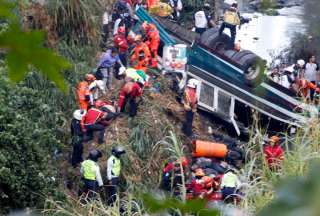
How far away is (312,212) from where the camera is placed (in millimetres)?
538

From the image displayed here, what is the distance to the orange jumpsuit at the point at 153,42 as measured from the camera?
12.9m

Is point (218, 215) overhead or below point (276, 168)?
overhead

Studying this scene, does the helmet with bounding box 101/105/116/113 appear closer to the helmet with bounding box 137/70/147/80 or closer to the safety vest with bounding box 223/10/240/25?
the helmet with bounding box 137/70/147/80

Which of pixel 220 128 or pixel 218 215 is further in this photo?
pixel 220 128

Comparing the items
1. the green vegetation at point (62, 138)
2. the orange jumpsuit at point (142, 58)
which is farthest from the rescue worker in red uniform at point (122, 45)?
the green vegetation at point (62, 138)

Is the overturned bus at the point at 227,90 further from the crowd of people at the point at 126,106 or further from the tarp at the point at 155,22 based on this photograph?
the crowd of people at the point at 126,106

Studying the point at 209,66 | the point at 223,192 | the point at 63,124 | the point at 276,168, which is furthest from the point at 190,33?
the point at 276,168

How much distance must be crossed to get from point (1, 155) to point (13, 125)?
548 millimetres

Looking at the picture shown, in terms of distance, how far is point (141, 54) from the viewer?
1262cm

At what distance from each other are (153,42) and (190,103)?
1442mm

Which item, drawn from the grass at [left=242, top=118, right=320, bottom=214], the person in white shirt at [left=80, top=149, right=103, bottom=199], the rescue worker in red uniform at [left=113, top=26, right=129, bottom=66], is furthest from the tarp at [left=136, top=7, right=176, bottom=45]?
the grass at [left=242, top=118, right=320, bottom=214]

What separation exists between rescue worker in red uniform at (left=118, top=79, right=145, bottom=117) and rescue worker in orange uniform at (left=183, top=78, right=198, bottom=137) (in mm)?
810

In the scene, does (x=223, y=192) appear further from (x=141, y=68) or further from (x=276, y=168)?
(x=141, y=68)

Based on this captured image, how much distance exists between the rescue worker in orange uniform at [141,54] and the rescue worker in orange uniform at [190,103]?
0.91 meters
